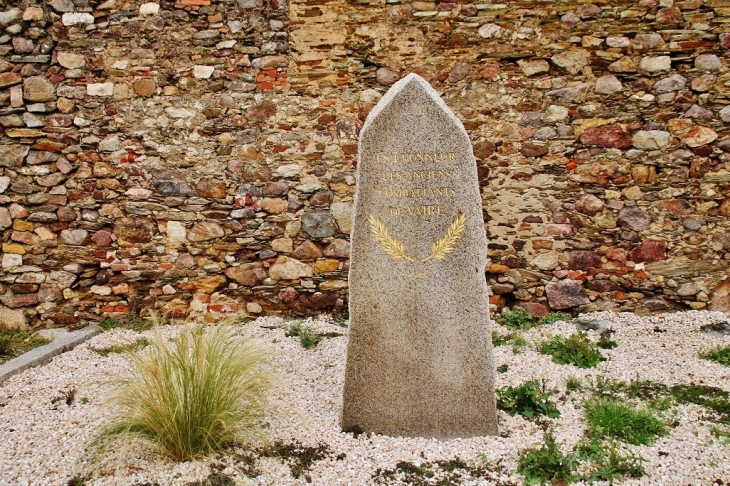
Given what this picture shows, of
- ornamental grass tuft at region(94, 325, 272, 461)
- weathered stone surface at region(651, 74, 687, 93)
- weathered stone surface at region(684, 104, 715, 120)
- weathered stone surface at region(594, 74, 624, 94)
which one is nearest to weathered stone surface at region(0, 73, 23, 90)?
ornamental grass tuft at region(94, 325, 272, 461)

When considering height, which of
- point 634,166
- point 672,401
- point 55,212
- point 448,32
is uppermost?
point 448,32

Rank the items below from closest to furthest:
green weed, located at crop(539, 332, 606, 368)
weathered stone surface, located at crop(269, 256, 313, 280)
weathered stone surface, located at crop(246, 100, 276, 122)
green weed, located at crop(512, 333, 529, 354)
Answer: green weed, located at crop(539, 332, 606, 368) < green weed, located at crop(512, 333, 529, 354) < weathered stone surface, located at crop(246, 100, 276, 122) < weathered stone surface, located at crop(269, 256, 313, 280)

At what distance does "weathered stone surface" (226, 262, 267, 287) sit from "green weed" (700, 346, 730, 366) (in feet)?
12.5

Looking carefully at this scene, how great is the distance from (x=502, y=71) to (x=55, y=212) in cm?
441

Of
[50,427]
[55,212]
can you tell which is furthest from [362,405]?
[55,212]

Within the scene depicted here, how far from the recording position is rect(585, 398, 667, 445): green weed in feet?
9.53

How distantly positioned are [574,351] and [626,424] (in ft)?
3.77

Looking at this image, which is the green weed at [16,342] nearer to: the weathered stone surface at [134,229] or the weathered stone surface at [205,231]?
the weathered stone surface at [134,229]

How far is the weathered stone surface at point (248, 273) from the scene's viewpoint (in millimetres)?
5125

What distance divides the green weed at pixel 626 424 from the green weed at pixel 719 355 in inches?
52.0

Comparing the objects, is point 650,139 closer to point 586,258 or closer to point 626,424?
point 586,258

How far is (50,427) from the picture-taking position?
122 inches

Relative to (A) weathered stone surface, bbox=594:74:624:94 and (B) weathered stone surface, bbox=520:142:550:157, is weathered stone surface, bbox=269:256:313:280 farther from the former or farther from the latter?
(A) weathered stone surface, bbox=594:74:624:94

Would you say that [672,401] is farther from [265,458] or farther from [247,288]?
[247,288]
